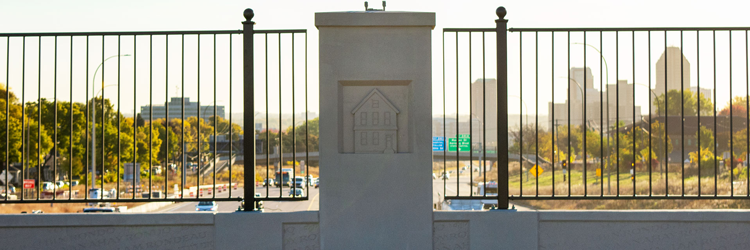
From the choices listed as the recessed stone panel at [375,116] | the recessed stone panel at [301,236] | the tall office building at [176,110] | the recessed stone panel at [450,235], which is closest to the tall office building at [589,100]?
the recessed stone panel at [450,235]

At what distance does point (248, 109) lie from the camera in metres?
4.79

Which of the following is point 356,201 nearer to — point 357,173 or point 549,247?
point 357,173

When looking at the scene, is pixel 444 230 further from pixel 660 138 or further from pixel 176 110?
pixel 176 110

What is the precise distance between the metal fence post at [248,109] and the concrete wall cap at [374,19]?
68 cm

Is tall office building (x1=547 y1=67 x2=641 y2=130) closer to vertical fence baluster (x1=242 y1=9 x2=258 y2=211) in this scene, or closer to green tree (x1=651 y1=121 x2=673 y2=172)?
green tree (x1=651 y1=121 x2=673 y2=172)

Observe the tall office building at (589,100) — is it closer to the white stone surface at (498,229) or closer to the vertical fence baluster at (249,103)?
the white stone surface at (498,229)

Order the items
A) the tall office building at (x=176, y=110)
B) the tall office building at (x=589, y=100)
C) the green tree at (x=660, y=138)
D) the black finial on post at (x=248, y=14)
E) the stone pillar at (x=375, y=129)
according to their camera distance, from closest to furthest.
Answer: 1. the stone pillar at (x=375, y=129)
2. the black finial on post at (x=248, y=14)
3. the tall office building at (x=176, y=110)
4. the green tree at (x=660, y=138)
5. the tall office building at (x=589, y=100)

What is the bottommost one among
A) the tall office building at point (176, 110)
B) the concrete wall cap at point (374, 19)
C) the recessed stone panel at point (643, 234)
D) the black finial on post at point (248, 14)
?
the recessed stone panel at point (643, 234)

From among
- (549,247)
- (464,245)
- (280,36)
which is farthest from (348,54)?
(549,247)

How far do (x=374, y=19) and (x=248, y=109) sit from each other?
1.34 m

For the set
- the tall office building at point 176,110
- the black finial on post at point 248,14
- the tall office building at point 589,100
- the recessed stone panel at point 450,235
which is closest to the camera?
the recessed stone panel at point 450,235

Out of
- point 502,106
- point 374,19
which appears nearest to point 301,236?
point 374,19

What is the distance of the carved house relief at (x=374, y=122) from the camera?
4637mm

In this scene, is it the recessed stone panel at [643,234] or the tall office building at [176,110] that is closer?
the recessed stone panel at [643,234]
